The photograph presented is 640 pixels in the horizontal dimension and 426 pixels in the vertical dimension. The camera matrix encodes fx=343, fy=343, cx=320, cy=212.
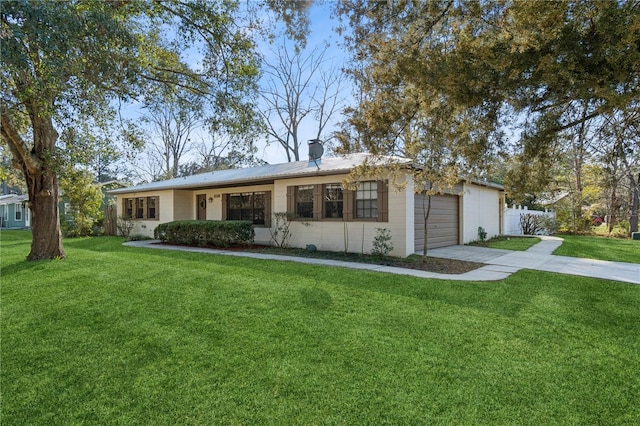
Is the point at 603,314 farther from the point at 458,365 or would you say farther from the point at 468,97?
the point at 468,97

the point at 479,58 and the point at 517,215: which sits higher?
the point at 479,58

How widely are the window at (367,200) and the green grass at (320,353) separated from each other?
13.3 feet

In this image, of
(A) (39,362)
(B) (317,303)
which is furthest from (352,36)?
(A) (39,362)

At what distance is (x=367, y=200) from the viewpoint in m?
10.1

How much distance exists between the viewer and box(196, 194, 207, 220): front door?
51.2 feet

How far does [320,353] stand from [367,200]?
23.0 ft

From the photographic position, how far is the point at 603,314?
458 centimetres

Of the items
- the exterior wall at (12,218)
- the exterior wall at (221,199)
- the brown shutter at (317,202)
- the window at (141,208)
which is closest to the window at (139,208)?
the window at (141,208)

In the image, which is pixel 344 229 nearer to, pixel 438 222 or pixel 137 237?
pixel 438 222

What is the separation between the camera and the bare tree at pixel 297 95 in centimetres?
2334

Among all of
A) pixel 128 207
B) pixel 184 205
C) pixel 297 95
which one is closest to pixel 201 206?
pixel 184 205

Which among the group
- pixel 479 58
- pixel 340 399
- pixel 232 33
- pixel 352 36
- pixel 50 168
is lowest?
pixel 340 399

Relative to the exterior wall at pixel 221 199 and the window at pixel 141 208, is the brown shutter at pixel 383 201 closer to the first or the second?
the exterior wall at pixel 221 199

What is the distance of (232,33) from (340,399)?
6.43 meters
